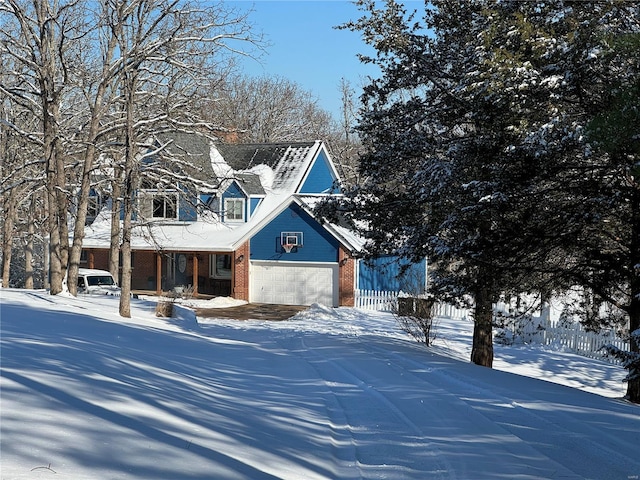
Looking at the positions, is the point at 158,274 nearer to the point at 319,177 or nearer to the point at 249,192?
the point at 249,192

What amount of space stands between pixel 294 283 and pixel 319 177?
291 inches

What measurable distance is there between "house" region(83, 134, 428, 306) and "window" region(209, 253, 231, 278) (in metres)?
0.05

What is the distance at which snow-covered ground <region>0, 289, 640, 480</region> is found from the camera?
20.1 ft

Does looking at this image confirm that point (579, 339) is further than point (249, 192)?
No

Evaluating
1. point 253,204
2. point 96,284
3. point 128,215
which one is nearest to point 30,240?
point 96,284

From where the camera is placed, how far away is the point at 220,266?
39.5m

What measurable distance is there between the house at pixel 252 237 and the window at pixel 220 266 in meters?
0.05

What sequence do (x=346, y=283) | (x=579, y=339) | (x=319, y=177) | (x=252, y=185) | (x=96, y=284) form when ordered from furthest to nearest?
(x=319, y=177) < (x=252, y=185) < (x=346, y=283) < (x=96, y=284) < (x=579, y=339)

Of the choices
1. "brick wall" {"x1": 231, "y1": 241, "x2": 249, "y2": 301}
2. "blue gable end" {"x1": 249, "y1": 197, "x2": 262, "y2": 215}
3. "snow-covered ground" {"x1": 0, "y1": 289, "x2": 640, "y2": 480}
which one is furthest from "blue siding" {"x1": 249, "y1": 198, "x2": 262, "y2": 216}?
"snow-covered ground" {"x1": 0, "y1": 289, "x2": 640, "y2": 480}

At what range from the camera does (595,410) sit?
1023 cm

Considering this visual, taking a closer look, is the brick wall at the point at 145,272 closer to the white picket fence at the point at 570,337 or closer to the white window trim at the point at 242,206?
the white window trim at the point at 242,206

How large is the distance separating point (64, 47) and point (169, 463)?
20.9 metres

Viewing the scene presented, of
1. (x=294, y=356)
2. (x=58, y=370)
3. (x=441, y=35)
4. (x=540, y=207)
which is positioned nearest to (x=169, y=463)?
(x=58, y=370)

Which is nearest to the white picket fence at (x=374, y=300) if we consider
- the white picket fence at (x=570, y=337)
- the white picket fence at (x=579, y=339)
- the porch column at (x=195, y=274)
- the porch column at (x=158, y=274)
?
the white picket fence at (x=570, y=337)
